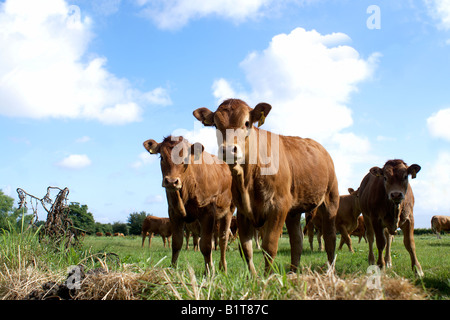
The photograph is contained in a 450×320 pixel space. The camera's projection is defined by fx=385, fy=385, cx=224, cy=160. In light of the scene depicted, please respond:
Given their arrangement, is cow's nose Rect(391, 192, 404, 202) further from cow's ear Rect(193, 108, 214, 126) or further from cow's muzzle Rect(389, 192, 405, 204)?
cow's ear Rect(193, 108, 214, 126)

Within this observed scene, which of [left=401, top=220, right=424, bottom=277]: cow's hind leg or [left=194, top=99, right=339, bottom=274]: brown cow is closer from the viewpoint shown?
[left=194, top=99, right=339, bottom=274]: brown cow

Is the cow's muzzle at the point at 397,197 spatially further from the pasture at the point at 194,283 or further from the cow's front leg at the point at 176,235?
the cow's front leg at the point at 176,235

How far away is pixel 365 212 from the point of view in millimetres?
9797

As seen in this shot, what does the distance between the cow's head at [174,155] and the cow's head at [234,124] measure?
181 centimetres

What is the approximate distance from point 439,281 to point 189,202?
439cm

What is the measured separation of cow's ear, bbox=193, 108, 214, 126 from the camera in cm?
532

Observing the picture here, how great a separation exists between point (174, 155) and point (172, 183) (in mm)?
727

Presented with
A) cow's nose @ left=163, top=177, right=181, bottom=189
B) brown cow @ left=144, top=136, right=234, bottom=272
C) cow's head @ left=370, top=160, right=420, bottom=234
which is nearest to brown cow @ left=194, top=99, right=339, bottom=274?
cow's nose @ left=163, top=177, right=181, bottom=189

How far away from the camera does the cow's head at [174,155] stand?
6.69 meters

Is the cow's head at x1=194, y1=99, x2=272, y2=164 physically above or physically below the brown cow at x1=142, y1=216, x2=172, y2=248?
above

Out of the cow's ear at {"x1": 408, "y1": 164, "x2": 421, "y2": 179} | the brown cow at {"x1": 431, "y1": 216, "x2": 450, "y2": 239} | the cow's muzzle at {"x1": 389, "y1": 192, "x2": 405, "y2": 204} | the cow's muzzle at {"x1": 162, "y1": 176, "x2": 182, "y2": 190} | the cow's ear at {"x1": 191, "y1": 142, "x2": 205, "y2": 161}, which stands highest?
the cow's ear at {"x1": 191, "y1": 142, "x2": 205, "y2": 161}

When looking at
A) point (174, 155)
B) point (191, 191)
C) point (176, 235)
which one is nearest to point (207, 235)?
point (176, 235)
